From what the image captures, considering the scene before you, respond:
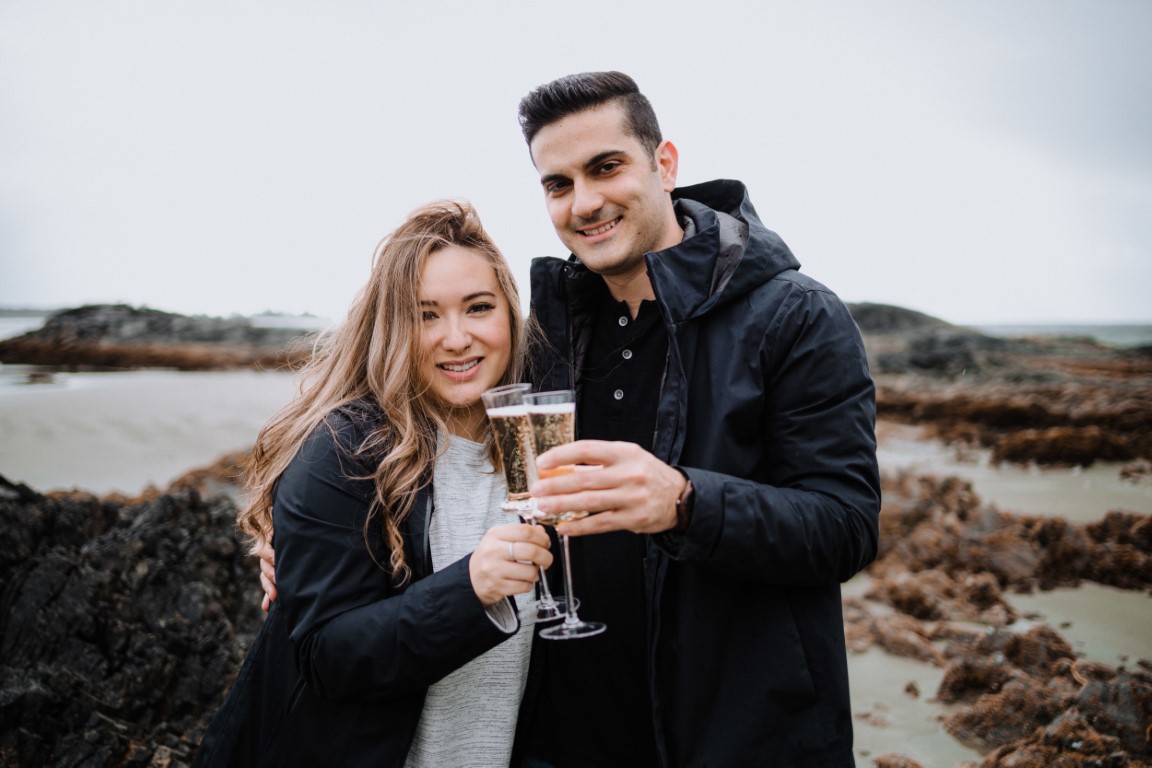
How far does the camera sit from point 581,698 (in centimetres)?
238

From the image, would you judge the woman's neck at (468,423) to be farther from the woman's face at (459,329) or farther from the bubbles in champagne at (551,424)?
the bubbles in champagne at (551,424)

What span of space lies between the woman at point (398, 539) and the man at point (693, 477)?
26cm

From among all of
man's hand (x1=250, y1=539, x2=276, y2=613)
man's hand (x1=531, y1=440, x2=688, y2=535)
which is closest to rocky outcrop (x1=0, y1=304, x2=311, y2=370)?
man's hand (x1=250, y1=539, x2=276, y2=613)

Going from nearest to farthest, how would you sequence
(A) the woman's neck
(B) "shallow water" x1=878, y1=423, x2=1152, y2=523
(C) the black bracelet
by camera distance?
(C) the black bracelet
(A) the woman's neck
(B) "shallow water" x1=878, y1=423, x2=1152, y2=523

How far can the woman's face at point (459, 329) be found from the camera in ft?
7.64

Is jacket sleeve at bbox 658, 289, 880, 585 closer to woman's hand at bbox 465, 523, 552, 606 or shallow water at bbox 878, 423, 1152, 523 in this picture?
woman's hand at bbox 465, 523, 552, 606

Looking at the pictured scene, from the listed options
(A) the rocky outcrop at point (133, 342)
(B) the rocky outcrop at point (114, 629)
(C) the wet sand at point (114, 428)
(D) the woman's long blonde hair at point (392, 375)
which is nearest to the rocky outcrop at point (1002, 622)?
(D) the woman's long blonde hair at point (392, 375)

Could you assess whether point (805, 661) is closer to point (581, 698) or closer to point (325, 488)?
point (581, 698)

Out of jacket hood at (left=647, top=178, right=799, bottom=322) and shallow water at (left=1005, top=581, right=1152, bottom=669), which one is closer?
jacket hood at (left=647, top=178, right=799, bottom=322)

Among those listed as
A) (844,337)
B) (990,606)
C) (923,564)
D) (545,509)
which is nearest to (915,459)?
(923,564)

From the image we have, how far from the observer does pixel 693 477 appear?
1720 millimetres

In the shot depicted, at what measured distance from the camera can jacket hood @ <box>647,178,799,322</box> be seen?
218 cm

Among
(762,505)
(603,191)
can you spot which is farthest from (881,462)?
(762,505)

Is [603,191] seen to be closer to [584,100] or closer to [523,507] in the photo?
[584,100]
